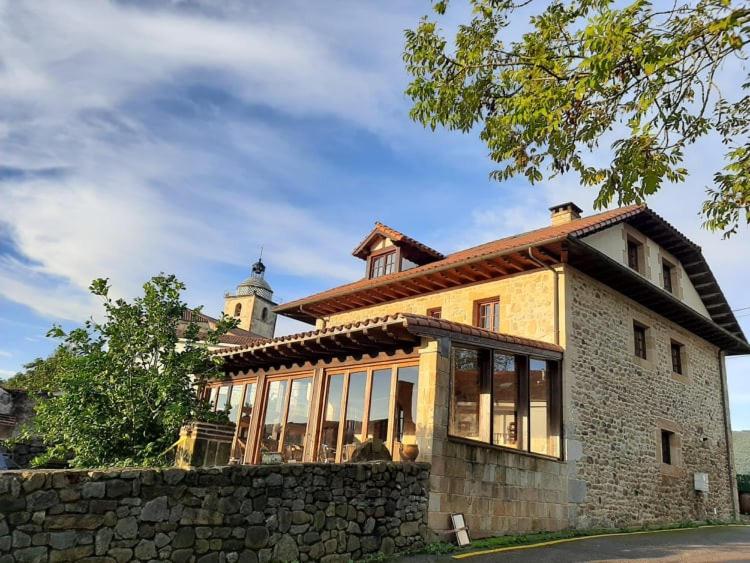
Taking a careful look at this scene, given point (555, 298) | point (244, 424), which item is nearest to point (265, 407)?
point (244, 424)

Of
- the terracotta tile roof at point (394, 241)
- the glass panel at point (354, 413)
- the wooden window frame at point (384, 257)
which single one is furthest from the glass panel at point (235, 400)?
the terracotta tile roof at point (394, 241)

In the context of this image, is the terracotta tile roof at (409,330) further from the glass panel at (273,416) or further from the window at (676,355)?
the window at (676,355)

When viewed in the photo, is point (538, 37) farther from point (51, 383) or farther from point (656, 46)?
point (51, 383)

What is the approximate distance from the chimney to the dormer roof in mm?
3544

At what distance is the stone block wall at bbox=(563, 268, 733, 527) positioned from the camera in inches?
422

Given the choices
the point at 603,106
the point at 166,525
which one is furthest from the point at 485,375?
the point at 166,525

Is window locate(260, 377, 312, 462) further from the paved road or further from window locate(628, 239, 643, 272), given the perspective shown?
window locate(628, 239, 643, 272)

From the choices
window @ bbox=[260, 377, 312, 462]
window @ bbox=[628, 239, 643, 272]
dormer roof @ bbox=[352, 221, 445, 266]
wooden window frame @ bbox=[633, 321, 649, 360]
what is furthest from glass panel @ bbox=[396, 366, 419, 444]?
window @ bbox=[628, 239, 643, 272]

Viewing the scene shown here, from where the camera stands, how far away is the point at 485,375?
366 inches

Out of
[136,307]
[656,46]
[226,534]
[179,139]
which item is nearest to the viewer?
[656,46]

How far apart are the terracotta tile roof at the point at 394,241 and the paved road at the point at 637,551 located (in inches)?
346

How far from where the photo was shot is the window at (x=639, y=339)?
1339cm

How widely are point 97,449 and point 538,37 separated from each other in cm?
884

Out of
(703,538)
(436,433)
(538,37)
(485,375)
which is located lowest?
(703,538)
